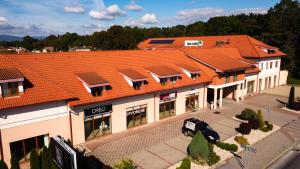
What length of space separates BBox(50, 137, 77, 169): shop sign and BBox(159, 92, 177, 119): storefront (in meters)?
14.4

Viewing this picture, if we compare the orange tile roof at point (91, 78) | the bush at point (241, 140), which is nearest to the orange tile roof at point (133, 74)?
the orange tile roof at point (91, 78)

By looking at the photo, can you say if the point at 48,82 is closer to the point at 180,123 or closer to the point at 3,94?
the point at 3,94

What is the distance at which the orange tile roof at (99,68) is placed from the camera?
886 inches

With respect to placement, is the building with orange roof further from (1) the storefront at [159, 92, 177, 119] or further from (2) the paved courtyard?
(2) the paved courtyard

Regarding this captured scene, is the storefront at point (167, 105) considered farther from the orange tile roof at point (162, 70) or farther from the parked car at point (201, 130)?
the parked car at point (201, 130)

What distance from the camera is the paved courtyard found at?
20484 mm

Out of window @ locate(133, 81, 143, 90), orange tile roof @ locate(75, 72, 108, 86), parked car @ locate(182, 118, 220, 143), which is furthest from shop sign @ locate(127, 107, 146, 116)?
parked car @ locate(182, 118, 220, 143)

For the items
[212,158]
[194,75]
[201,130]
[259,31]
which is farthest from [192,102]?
[259,31]

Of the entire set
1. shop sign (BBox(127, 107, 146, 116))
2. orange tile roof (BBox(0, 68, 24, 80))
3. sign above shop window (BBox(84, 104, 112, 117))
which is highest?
orange tile roof (BBox(0, 68, 24, 80))

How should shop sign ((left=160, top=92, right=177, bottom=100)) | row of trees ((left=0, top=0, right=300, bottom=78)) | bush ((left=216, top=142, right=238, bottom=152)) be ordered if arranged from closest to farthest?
bush ((left=216, top=142, right=238, bottom=152)) < shop sign ((left=160, top=92, right=177, bottom=100)) < row of trees ((left=0, top=0, right=300, bottom=78))

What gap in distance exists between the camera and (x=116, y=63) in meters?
28.8

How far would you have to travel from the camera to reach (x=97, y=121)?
77.6 feet

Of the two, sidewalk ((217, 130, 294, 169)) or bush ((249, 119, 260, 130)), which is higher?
bush ((249, 119, 260, 130))

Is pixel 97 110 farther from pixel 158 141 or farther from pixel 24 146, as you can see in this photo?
pixel 24 146
